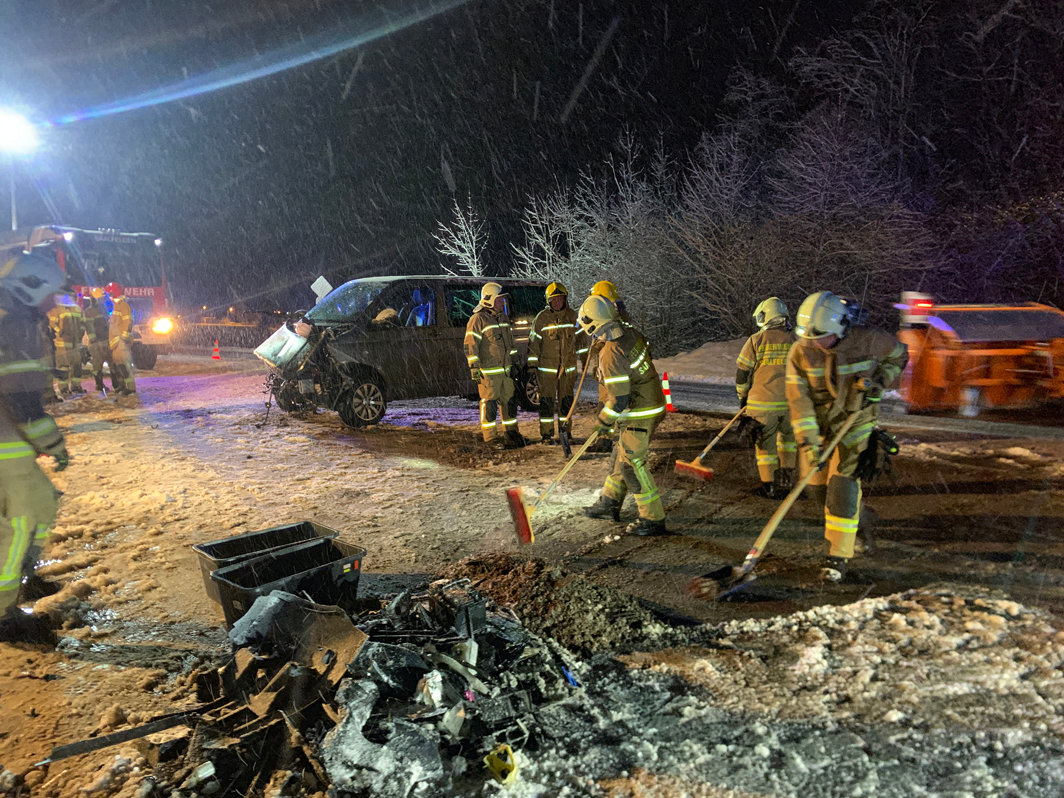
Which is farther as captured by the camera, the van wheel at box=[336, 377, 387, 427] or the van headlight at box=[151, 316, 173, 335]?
the van headlight at box=[151, 316, 173, 335]

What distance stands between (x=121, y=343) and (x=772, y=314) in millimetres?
11244

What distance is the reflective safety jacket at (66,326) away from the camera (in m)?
12.2

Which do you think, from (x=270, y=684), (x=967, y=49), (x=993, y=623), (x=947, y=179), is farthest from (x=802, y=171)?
(x=270, y=684)

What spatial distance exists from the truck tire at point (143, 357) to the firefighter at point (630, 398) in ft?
53.5

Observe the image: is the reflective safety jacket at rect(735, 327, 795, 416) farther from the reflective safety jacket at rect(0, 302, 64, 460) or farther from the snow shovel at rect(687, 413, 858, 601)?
the reflective safety jacket at rect(0, 302, 64, 460)

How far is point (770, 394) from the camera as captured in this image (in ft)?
19.4

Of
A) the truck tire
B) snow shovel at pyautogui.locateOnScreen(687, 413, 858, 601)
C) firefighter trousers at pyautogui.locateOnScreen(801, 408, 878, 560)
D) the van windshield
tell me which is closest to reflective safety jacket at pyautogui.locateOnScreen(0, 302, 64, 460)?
snow shovel at pyautogui.locateOnScreen(687, 413, 858, 601)

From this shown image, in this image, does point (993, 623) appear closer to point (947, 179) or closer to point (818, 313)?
point (818, 313)

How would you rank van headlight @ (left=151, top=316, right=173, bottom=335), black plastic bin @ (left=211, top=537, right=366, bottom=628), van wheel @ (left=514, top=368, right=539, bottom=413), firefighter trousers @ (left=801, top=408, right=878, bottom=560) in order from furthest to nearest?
van headlight @ (left=151, top=316, right=173, bottom=335)
van wheel @ (left=514, top=368, right=539, bottom=413)
firefighter trousers @ (left=801, top=408, right=878, bottom=560)
black plastic bin @ (left=211, top=537, right=366, bottom=628)

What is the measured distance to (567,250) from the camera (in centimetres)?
2389

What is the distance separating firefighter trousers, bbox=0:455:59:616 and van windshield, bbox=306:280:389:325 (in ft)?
18.3

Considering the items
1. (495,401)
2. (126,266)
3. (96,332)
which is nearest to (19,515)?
(495,401)

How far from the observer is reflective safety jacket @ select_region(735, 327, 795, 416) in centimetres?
588

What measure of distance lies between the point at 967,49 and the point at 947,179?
3.62 m
